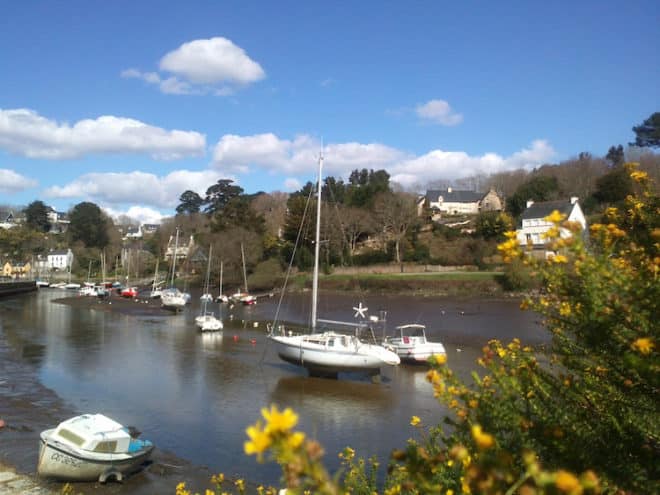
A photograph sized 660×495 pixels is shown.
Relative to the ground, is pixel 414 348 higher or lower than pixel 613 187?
lower

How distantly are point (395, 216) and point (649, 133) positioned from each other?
141 feet

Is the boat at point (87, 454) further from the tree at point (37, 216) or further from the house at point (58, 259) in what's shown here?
the tree at point (37, 216)

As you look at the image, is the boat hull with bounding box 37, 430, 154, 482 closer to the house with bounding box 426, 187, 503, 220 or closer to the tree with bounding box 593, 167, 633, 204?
the tree with bounding box 593, 167, 633, 204

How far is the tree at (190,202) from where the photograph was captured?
132375 mm

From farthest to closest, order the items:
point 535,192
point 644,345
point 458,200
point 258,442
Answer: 1. point 458,200
2. point 535,192
3. point 644,345
4. point 258,442

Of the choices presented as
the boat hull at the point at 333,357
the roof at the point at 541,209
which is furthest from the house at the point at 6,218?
the boat hull at the point at 333,357

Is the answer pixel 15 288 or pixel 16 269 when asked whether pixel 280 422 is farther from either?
pixel 16 269

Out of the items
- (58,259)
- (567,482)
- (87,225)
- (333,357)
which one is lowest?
(333,357)

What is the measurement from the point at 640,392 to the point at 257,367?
26.1m

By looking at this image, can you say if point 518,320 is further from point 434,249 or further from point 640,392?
point 640,392

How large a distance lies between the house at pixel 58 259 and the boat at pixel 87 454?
11529cm

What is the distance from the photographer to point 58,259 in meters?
124

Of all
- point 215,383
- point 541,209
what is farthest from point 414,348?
point 541,209

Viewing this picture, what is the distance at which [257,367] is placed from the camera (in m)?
29.0
